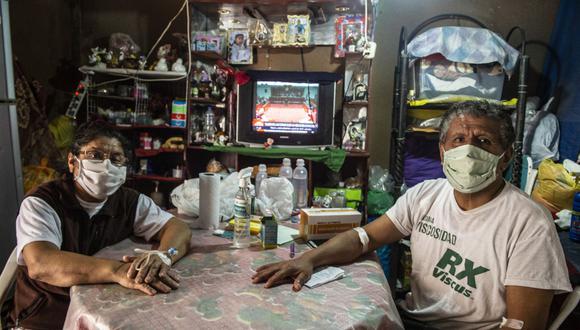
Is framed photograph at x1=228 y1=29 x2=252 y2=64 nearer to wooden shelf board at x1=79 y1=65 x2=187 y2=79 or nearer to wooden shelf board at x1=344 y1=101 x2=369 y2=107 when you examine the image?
wooden shelf board at x1=79 y1=65 x2=187 y2=79

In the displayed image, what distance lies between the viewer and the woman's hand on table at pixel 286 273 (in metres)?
1.11

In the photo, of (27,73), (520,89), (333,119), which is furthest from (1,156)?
(520,89)

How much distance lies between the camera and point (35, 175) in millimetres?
2750

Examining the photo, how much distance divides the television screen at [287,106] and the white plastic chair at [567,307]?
2.16 metres

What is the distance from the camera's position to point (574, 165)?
2371 millimetres

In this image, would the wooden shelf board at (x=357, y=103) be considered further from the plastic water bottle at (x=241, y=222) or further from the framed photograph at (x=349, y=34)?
the plastic water bottle at (x=241, y=222)

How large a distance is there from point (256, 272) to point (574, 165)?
2.31 meters

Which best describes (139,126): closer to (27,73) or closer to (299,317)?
(27,73)

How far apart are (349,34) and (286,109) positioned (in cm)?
80

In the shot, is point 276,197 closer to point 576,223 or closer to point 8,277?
point 8,277

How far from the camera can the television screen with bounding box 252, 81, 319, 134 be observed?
3.06 meters

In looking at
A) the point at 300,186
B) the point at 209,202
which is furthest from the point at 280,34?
the point at 209,202

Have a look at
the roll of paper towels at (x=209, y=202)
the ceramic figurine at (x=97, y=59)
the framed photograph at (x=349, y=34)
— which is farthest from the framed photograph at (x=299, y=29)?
the roll of paper towels at (x=209, y=202)

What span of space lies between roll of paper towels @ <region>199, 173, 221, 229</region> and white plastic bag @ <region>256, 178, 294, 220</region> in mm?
246
